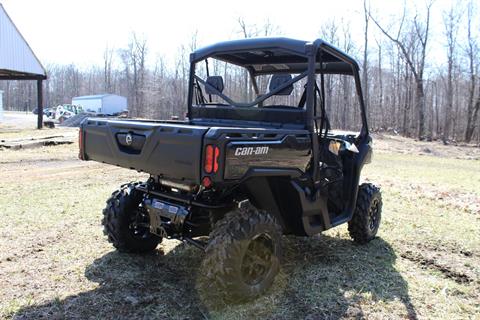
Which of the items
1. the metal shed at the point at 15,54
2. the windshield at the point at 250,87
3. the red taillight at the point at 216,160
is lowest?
the red taillight at the point at 216,160

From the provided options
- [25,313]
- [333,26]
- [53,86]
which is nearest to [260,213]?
[25,313]

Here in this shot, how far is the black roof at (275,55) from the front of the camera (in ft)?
13.3

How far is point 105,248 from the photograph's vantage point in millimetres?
4770

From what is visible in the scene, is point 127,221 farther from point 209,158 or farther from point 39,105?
point 39,105

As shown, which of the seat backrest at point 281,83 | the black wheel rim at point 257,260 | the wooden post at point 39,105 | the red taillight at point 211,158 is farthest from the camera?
the wooden post at point 39,105

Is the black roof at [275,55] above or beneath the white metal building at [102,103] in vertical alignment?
beneath

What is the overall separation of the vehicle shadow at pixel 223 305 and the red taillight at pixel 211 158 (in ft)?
3.92

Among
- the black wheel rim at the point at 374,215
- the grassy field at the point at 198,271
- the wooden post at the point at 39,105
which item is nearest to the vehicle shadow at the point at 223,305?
the grassy field at the point at 198,271

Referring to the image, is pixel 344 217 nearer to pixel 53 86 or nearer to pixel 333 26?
pixel 333 26

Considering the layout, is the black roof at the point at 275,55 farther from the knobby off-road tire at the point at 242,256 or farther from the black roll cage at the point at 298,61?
the knobby off-road tire at the point at 242,256

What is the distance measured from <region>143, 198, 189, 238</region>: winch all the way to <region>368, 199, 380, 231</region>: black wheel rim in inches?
104

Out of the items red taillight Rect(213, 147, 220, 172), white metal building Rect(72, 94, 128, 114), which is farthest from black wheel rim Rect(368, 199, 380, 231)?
white metal building Rect(72, 94, 128, 114)

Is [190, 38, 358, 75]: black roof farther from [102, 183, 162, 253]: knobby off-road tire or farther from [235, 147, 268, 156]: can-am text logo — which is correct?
[102, 183, 162, 253]: knobby off-road tire

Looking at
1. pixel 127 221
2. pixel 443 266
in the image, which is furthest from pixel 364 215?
pixel 127 221
